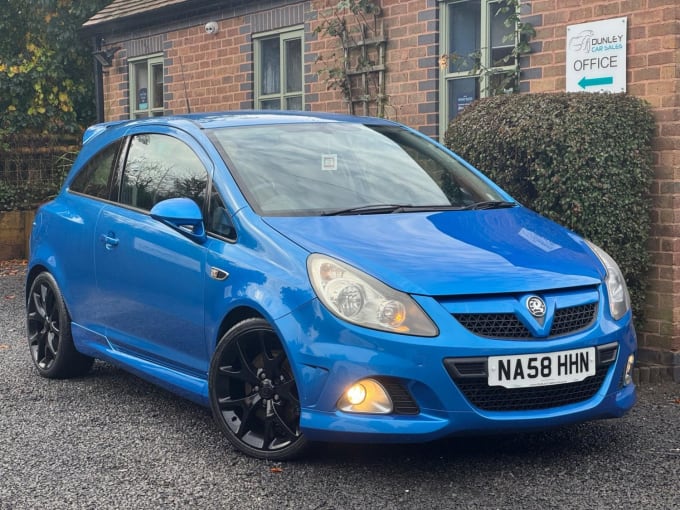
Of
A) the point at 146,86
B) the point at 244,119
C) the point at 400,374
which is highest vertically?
the point at 146,86

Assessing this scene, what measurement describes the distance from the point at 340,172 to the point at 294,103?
264 inches

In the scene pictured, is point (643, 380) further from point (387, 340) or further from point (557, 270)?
point (387, 340)

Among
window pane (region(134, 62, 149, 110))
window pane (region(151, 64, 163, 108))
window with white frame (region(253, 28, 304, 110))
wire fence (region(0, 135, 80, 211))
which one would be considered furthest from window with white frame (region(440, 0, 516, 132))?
wire fence (region(0, 135, 80, 211))

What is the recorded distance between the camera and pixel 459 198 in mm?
5566

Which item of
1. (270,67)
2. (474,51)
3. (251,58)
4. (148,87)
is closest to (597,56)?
(474,51)

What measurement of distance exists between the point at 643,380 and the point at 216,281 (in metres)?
3.42

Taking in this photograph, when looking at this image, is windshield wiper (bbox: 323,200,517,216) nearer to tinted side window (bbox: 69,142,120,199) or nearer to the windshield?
the windshield

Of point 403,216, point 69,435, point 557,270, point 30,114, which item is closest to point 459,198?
point 403,216

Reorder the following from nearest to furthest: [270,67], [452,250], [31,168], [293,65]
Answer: [452,250] → [293,65] → [270,67] → [31,168]

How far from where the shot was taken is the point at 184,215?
5.07 metres

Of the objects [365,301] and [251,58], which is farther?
[251,58]

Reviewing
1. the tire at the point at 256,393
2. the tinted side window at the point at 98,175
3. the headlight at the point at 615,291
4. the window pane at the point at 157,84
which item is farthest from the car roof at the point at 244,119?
the window pane at the point at 157,84

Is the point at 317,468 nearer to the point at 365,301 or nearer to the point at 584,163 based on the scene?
the point at 365,301

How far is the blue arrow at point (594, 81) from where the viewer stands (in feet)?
25.0
